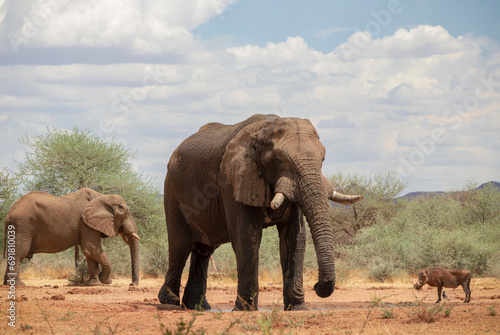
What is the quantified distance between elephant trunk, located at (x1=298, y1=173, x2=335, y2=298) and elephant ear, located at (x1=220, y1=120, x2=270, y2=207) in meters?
0.77

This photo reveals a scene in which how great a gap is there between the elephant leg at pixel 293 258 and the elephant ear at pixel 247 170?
0.74 m

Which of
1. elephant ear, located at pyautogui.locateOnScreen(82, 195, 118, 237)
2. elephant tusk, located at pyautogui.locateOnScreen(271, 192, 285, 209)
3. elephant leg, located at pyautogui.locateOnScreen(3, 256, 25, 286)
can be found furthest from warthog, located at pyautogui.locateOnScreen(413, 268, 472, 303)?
elephant leg, located at pyautogui.locateOnScreen(3, 256, 25, 286)

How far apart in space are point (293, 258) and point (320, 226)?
152 cm

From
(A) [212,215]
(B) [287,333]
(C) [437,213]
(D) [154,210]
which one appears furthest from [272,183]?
(C) [437,213]

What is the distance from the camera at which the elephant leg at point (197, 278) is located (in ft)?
39.1

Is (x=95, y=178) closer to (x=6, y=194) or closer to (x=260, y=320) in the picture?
(x=6, y=194)

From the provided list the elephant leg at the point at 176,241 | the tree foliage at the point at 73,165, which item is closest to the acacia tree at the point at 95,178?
the tree foliage at the point at 73,165

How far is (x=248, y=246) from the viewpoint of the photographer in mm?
9391

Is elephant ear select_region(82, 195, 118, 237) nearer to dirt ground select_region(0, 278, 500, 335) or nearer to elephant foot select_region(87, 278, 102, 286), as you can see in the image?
elephant foot select_region(87, 278, 102, 286)

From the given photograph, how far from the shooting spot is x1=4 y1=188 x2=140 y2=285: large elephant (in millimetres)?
18109

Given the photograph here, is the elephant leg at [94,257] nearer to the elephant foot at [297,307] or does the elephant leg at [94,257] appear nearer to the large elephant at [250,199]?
the large elephant at [250,199]

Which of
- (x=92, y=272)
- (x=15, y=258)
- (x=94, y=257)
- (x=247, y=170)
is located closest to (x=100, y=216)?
(x=94, y=257)

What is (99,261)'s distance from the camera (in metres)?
18.5

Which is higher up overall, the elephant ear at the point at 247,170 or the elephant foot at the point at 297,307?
the elephant ear at the point at 247,170
